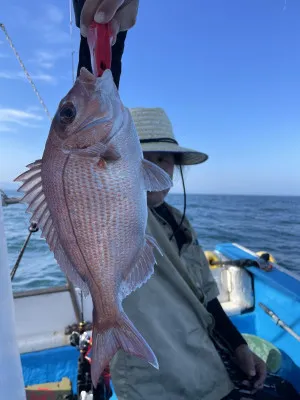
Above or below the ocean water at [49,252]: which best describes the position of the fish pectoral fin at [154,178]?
above

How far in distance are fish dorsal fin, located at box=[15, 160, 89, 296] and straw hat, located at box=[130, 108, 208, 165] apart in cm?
80

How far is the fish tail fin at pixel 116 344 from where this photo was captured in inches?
34.6

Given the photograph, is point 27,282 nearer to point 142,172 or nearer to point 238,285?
point 238,285

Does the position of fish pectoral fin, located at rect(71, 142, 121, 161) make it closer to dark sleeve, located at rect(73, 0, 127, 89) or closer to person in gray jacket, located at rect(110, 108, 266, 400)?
dark sleeve, located at rect(73, 0, 127, 89)

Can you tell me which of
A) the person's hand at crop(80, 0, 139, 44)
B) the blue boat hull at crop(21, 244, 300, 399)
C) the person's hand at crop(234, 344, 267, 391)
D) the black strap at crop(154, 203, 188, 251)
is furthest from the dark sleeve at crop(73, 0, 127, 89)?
the blue boat hull at crop(21, 244, 300, 399)

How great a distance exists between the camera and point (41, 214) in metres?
0.96

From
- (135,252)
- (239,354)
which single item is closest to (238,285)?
(239,354)

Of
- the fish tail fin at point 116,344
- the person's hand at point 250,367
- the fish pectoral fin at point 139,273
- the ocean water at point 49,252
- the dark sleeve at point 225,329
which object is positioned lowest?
the ocean water at point 49,252

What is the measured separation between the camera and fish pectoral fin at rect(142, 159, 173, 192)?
953 mm

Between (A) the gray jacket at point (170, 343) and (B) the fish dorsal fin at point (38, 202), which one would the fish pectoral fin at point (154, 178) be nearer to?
(B) the fish dorsal fin at point (38, 202)

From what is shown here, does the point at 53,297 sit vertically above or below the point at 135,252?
below

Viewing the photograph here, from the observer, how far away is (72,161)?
0.92 metres

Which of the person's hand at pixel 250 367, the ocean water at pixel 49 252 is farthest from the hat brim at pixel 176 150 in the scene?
the ocean water at pixel 49 252

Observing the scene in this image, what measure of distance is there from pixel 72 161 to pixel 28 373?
10.2ft
